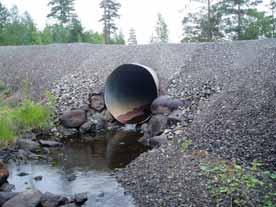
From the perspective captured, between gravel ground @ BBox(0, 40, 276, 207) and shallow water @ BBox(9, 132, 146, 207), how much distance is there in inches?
18.7

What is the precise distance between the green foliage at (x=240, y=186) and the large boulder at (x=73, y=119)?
7239 mm

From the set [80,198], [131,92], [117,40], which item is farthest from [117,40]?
[80,198]

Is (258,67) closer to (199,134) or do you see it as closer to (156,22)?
(199,134)

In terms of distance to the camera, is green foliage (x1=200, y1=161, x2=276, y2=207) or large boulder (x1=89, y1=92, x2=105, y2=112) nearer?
green foliage (x1=200, y1=161, x2=276, y2=207)

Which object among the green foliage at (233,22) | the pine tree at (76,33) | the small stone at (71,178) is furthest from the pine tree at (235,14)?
the small stone at (71,178)

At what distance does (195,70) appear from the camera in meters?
14.2

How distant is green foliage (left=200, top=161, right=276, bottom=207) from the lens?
6.14 meters

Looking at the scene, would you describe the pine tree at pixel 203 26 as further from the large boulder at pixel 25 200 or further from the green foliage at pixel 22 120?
the large boulder at pixel 25 200

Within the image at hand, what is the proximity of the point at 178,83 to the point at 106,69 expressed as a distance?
349cm

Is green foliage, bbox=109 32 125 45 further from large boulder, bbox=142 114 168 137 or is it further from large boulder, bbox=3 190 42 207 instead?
large boulder, bbox=3 190 42 207

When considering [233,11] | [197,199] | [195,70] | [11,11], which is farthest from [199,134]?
[11,11]

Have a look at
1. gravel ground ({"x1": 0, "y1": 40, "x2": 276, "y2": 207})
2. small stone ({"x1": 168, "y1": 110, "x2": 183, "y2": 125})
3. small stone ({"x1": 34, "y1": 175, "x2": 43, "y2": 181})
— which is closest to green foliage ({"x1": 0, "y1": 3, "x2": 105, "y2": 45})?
gravel ground ({"x1": 0, "y1": 40, "x2": 276, "y2": 207})

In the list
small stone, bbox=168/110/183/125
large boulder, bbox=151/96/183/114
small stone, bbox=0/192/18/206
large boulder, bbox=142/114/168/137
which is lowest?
small stone, bbox=0/192/18/206

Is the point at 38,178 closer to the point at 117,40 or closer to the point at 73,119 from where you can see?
the point at 73,119
